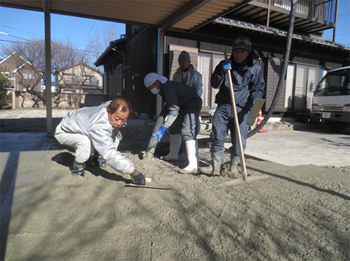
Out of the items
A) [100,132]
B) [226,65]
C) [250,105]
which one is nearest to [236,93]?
[250,105]

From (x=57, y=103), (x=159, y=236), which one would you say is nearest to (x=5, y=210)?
(x=159, y=236)

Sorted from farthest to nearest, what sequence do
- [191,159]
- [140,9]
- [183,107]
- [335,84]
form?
[335,84], [140,9], [183,107], [191,159]

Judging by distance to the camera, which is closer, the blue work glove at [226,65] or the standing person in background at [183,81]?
the blue work glove at [226,65]

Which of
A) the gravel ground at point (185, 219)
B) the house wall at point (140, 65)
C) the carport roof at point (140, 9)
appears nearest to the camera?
the gravel ground at point (185, 219)

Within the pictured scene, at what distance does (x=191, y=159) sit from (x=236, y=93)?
1.01m

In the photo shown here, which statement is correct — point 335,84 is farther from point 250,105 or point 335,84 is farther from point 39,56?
point 39,56

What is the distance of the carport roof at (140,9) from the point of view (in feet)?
14.9

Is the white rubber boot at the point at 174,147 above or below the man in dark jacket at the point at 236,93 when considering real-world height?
below

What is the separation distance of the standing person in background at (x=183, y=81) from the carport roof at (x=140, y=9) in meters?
1.34

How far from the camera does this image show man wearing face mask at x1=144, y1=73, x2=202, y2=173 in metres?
3.14

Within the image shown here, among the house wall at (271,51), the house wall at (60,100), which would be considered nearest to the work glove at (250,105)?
the house wall at (271,51)

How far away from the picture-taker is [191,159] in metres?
3.20

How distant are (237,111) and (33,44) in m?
23.4

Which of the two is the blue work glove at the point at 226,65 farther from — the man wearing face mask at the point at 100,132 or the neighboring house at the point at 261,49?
the neighboring house at the point at 261,49
